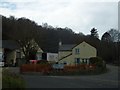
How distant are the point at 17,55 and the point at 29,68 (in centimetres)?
3318

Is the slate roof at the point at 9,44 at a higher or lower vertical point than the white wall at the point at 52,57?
higher

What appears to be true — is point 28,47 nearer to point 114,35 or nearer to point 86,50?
point 86,50

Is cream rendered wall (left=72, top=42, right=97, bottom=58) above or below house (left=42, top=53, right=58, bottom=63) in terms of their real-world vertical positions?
above

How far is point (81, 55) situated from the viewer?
7794 cm

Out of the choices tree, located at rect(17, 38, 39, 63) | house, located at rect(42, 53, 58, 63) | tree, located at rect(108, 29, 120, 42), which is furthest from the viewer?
tree, located at rect(108, 29, 120, 42)

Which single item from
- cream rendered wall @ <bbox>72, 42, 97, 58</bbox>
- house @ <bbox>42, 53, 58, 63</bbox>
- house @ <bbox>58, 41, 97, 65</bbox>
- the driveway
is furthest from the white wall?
the driveway

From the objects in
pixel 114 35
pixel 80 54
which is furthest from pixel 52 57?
pixel 114 35

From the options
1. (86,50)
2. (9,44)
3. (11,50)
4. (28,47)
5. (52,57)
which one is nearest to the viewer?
(86,50)

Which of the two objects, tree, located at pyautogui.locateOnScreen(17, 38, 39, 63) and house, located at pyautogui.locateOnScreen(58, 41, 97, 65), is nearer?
house, located at pyautogui.locateOnScreen(58, 41, 97, 65)

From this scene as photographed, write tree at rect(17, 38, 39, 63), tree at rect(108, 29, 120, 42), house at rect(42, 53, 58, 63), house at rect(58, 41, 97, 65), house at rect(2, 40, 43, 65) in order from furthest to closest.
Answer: tree at rect(108, 29, 120, 42) < house at rect(42, 53, 58, 63) < house at rect(2, 40, 43, 65) < tree at rect(17, 38, 39, 63) < house at rect(58, 41, 97, 65)

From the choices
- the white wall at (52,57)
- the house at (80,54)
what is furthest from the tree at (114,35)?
the house at (80,54)

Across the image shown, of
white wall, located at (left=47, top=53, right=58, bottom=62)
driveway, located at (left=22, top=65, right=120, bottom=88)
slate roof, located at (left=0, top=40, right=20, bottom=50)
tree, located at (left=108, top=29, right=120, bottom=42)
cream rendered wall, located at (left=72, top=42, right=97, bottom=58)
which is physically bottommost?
driveway, located at (left=22, top=65, right=120, bottom=88)

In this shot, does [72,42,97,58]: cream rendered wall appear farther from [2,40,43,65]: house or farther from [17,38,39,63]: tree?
[2,40,43,65]: house

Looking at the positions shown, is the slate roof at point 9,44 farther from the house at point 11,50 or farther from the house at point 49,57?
the house at point 49,57
